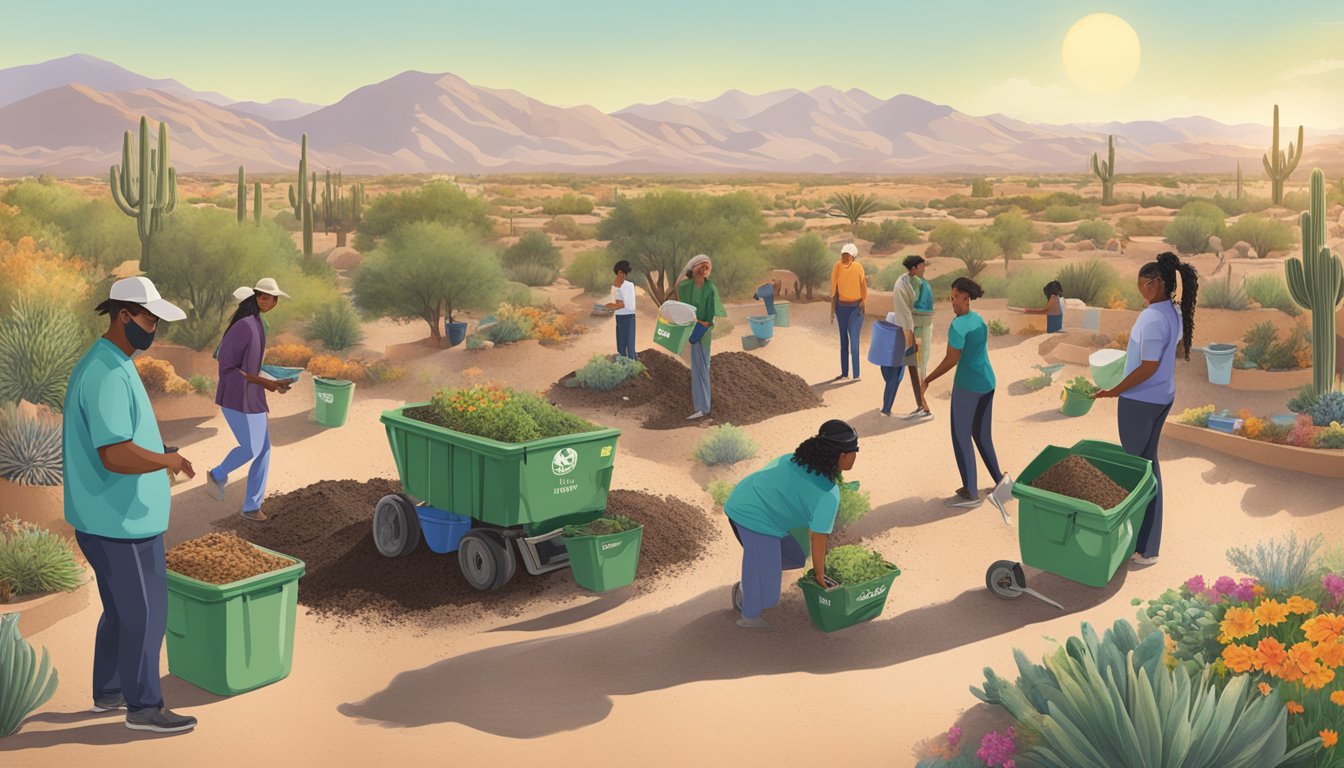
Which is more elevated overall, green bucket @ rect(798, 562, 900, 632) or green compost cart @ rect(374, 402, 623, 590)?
green compost cart @ rect(374, 402, 623, 590)

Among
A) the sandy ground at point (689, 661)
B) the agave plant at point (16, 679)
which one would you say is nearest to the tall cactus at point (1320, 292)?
the sandy ground at point (689, 661)

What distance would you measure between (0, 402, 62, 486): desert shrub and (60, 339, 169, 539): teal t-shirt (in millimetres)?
4438

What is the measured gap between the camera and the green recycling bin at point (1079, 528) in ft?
27.3

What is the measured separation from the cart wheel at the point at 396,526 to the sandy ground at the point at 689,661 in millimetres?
1089

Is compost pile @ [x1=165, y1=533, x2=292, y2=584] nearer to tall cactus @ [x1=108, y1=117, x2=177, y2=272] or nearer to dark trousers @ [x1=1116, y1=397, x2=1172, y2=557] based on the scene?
dark trousers @ [x1=1116, y1=397, x2=1172, y2=557]

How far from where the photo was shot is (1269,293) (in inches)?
746

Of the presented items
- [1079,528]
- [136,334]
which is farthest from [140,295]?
[1079,528]

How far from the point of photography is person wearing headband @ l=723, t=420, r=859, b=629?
764 centimetres

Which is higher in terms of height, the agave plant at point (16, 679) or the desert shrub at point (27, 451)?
the desert shrub at point (27, 451)

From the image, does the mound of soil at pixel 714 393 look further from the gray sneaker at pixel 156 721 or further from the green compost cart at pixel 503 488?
the gray sneaker at pixel 156 721

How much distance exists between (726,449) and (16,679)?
7589 millimetres

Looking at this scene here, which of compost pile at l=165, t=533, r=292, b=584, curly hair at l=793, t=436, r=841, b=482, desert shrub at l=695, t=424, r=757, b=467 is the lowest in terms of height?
desert shrub at l=695, t=424, r=757, b=467

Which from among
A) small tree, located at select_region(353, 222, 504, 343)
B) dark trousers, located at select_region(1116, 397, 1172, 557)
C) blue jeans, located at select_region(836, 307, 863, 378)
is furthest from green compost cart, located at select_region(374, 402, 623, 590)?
small tree, located at select_region(353, 222, 504, 343)

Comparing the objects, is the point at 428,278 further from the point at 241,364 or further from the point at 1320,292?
the point at 1320,292
